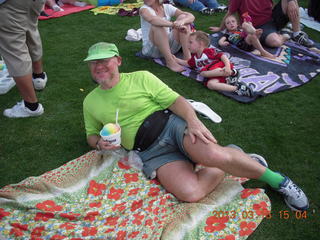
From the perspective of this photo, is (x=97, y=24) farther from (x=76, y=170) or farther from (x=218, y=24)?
(x=76, y=170)

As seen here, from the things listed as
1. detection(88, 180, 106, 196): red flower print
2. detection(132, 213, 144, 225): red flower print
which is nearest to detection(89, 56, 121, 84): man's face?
detection(88, 180, 106, 196): red flower print

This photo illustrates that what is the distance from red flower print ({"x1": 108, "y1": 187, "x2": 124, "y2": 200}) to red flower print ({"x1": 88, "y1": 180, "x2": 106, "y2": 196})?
9 centimetres

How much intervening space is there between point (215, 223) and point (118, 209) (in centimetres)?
75

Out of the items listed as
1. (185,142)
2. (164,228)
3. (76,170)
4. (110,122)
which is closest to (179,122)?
(185,142)

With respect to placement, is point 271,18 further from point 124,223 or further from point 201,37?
point 124,223

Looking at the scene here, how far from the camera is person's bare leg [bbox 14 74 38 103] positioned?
3.27 meters

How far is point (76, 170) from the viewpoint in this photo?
281 cm

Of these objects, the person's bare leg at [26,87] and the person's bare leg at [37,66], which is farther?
the person's bare leg at [37,66]

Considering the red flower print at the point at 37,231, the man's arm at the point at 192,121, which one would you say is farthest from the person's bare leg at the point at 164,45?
the red flower print at the point at 37,231

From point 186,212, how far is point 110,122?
3.09 feet

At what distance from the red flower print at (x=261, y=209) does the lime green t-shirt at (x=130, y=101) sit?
1044 millimetres

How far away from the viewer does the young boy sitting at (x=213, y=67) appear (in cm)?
395

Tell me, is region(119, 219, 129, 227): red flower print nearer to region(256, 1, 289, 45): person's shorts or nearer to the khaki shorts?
the khaki shorts

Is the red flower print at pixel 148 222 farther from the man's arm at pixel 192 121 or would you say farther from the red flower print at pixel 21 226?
the red flower print at pixel 21 226
